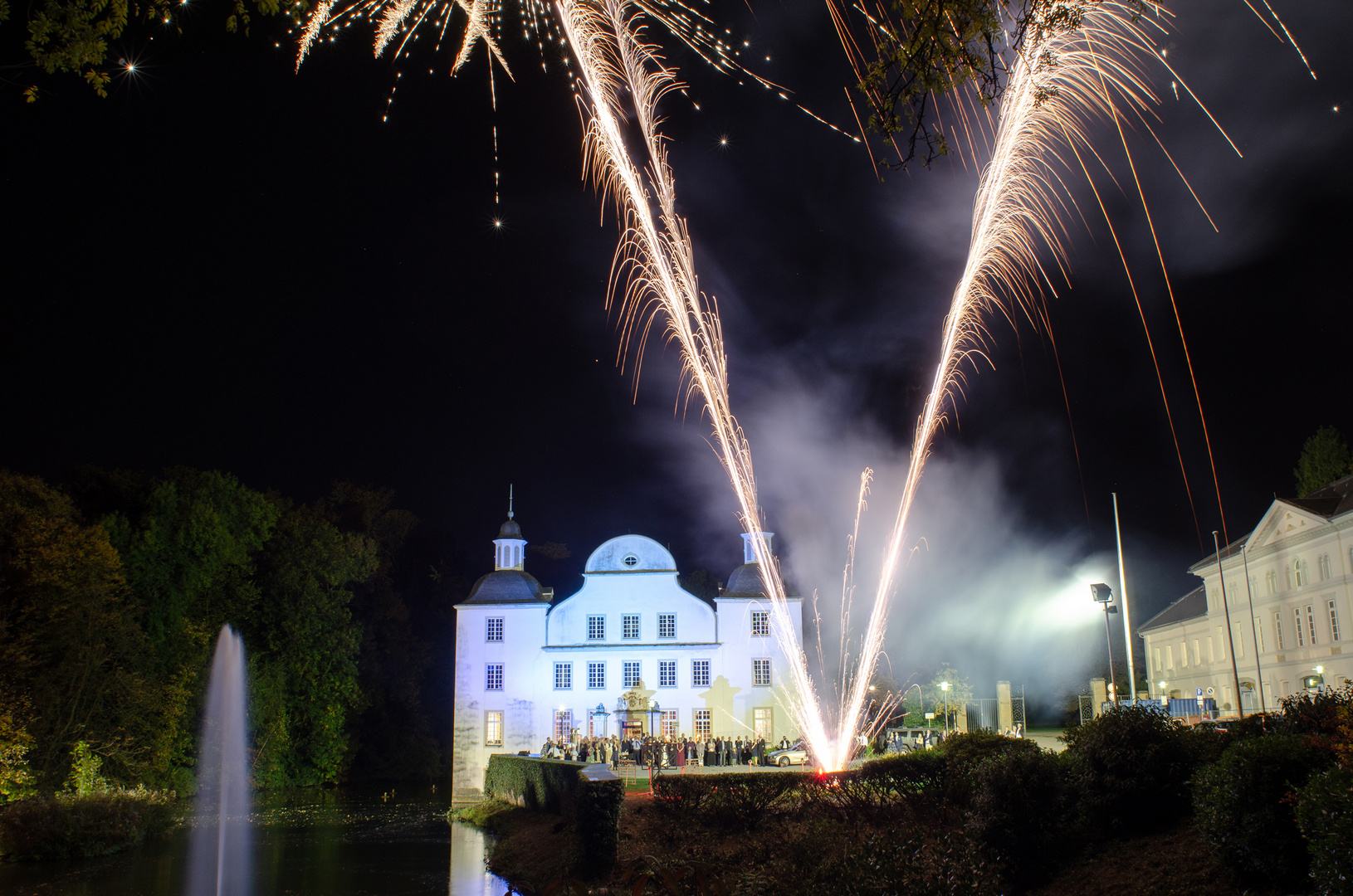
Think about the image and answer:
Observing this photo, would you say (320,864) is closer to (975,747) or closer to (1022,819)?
(975,747)

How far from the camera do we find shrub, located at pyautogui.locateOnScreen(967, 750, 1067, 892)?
10562 mm

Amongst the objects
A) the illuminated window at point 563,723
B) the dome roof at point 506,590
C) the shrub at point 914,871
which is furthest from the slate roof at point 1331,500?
the dome roof at point 506,590

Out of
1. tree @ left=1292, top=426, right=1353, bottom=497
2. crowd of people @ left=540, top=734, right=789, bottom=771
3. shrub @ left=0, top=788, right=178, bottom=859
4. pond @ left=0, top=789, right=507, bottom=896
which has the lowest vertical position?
pond @ left=0, top=789, right=507, bottom=896

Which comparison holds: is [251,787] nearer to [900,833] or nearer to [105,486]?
[105,486]

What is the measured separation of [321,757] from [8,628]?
59.2ft

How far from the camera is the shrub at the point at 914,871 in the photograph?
9.10m

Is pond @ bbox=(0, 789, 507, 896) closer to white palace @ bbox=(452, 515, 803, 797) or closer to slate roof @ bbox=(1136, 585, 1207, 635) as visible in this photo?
white palace @ bbox=(452, 515, 803, 797)

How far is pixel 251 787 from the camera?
37281mm

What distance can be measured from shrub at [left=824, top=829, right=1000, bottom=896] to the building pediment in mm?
28565

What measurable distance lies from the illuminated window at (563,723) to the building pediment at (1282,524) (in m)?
27.9

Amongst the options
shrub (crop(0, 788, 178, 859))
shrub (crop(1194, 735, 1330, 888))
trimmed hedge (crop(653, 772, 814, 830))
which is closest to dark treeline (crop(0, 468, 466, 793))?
shrub (crop(0, 788, 178, 859))

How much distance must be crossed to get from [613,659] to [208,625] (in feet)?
51.6

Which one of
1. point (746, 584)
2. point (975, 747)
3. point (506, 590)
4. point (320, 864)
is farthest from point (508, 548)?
point (975, 747)

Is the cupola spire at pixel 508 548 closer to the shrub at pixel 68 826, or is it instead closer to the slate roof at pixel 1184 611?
the shrub at pixel 68 826
